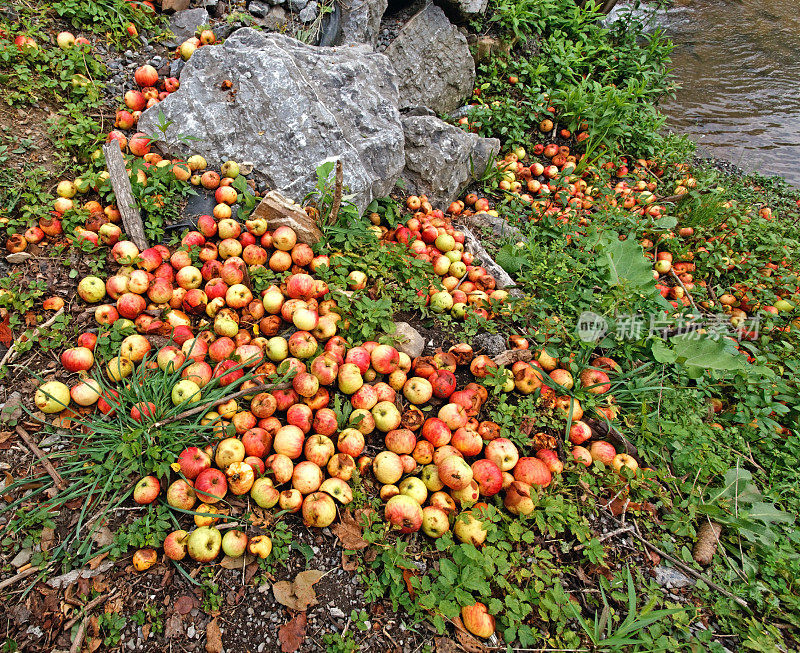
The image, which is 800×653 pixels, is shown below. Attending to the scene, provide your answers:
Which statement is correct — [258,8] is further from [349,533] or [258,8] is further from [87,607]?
[87,607]

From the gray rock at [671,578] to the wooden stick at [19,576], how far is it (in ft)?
12.3

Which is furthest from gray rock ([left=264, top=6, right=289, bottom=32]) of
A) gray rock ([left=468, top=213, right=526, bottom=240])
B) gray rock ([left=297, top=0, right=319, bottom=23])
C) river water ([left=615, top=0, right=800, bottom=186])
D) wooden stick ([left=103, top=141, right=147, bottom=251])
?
river water ([left=615, top=0, right=800, bottom=186])

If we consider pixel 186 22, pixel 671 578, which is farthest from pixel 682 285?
pixel 186 22

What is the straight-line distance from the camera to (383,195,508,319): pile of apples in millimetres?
4067

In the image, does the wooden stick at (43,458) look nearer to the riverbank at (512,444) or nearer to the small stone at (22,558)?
the riverbank at (512,444)

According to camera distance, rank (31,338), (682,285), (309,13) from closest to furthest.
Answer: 1. (31,338)
2. (682,285)
3. (309,13)

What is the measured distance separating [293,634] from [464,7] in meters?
7.37

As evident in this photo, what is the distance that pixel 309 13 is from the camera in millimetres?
5785

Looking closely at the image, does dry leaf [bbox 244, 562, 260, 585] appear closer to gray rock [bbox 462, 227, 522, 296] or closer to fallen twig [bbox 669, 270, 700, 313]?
gray rock [bbox 462, 227, 522, 296]

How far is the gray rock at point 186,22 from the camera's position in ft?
17.3

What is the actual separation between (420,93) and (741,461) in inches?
215

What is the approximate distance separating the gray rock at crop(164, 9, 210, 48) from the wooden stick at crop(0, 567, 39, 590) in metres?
5.48

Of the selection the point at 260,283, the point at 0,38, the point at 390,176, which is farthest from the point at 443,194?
the point at 0,38

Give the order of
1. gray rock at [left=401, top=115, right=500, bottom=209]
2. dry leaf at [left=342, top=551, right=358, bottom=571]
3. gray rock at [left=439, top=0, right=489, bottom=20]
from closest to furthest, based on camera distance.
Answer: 1. dry leaf at [left=342, top=551, right=358, bottom=571]
2. gray rock at [left=401, top=115, right=500, bottom=209]
3. gray rock at [left=439, top=0, right=489, bottom=20]
